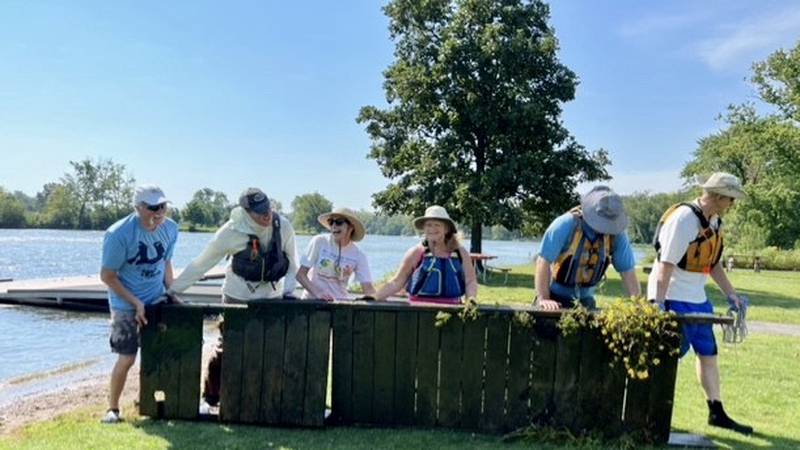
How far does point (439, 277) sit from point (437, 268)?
0.24 ft

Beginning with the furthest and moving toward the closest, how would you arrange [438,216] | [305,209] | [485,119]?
1. [305,209]
2. [485,119]
3. [438,216]

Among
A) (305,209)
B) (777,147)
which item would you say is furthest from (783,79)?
(305,209)

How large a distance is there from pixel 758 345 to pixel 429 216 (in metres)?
7.27

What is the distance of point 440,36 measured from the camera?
26.8m

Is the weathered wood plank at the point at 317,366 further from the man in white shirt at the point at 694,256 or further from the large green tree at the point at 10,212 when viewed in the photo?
the large green tree at the point at 10,212

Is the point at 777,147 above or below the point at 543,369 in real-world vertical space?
above

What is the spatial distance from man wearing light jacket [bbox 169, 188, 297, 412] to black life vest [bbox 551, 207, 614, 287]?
2050 millimetres

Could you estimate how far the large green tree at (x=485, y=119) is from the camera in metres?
24.5

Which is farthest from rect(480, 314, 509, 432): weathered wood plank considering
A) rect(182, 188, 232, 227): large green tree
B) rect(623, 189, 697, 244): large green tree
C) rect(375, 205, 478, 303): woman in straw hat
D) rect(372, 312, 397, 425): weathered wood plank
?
rect(182, 188, 232, 227): large green tree

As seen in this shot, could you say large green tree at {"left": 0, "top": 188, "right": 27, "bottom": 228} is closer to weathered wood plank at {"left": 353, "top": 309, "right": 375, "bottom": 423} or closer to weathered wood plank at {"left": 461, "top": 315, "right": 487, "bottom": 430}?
weathered wood plank at {"left": 353, "top": 309, "right": 375, "bottom": 423}

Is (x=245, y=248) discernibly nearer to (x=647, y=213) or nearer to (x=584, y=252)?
(x=584, y=252)

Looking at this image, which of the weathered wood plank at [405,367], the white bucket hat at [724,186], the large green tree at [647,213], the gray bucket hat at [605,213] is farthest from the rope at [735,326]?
the large green tree at [647,213]

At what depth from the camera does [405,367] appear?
5031mm

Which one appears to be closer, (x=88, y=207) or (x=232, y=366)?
(x=232, y=366)
